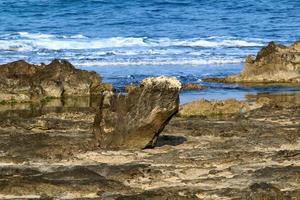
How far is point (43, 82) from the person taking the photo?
18250 mm

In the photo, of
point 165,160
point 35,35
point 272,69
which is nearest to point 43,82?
point 272,69

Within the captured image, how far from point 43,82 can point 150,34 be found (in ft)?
50.1

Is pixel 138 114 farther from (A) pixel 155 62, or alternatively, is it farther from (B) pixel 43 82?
(A) pixel 155 62

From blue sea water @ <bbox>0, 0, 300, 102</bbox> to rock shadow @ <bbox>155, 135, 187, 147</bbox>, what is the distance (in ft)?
17.4

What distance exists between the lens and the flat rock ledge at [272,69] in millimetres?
21016

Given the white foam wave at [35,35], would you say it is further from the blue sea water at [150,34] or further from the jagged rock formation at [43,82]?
the jagged rock formation at [43,82]

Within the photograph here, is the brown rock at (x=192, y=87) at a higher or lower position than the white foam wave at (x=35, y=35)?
higher

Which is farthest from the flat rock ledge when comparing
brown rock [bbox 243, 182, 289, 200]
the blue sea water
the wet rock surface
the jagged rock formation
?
brown rock [bbox 243, 182, 289, 200]

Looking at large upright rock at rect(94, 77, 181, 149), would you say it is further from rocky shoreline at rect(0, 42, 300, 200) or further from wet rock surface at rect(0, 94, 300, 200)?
wet rock surface at rect(0, 94, 300, 200)

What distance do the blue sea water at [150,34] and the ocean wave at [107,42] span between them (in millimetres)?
32

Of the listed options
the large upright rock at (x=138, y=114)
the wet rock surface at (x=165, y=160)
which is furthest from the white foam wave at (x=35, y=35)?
the large upright rock at (x=138, y=114)

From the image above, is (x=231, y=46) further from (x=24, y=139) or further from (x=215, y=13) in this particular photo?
(x=24, y=139)

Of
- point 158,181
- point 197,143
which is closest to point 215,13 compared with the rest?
point 197,143

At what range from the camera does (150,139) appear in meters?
11.8
